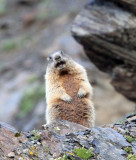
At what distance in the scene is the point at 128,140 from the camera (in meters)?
9.04

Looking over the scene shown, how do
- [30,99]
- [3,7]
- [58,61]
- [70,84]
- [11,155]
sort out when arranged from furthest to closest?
[3,7] → [30,99] → [58,61] → [70,84] → [11,155]

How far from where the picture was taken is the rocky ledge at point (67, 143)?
26.5 feet

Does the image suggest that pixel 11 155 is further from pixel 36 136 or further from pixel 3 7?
pixel 3 7

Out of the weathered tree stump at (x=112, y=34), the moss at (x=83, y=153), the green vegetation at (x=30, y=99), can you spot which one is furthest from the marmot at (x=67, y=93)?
the green vegetation at (x=30, y=99)

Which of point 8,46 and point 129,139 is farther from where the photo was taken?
point 8,46

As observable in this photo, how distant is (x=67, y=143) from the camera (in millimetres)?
8547

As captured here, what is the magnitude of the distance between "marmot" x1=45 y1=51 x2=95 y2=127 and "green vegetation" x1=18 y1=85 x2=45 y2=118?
16.2 m

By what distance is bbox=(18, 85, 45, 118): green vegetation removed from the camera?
27922 millimetres

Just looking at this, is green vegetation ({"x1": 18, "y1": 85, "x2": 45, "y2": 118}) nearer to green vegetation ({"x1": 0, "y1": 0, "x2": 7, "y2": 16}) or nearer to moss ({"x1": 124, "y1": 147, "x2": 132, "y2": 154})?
green vegetation ({"x1": 0, "y1": 0, "x2": 7, "y2": 16})

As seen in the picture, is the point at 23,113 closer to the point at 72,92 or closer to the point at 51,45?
the point at 51,45

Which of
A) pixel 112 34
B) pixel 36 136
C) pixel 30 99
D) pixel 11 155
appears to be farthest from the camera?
pixel 30 99

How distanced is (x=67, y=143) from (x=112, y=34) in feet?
21.9

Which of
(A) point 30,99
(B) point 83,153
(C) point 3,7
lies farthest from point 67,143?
(C) point 3,7

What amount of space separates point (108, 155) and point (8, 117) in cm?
1971
